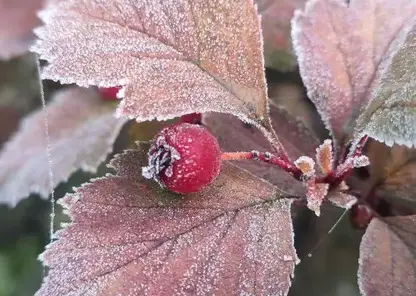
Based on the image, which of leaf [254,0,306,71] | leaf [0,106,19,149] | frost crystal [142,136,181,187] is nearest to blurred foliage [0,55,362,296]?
leaf [0,106,19,149]

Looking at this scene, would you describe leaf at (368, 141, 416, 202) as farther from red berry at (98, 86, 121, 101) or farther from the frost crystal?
red berry at (98, 86, 121, 101)

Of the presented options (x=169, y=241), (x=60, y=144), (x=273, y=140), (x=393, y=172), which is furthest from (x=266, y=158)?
(x=60, y=144)

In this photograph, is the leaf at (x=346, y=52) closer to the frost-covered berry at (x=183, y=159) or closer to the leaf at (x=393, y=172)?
the leaf at (x=393, y=172)

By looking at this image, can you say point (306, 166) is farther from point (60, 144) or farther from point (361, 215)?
point (60, 144)

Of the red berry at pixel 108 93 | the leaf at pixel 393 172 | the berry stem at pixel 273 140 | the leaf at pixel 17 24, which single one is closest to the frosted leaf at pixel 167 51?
the berry stem at pixel 273 140

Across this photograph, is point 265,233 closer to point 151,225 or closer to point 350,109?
point 151,225
